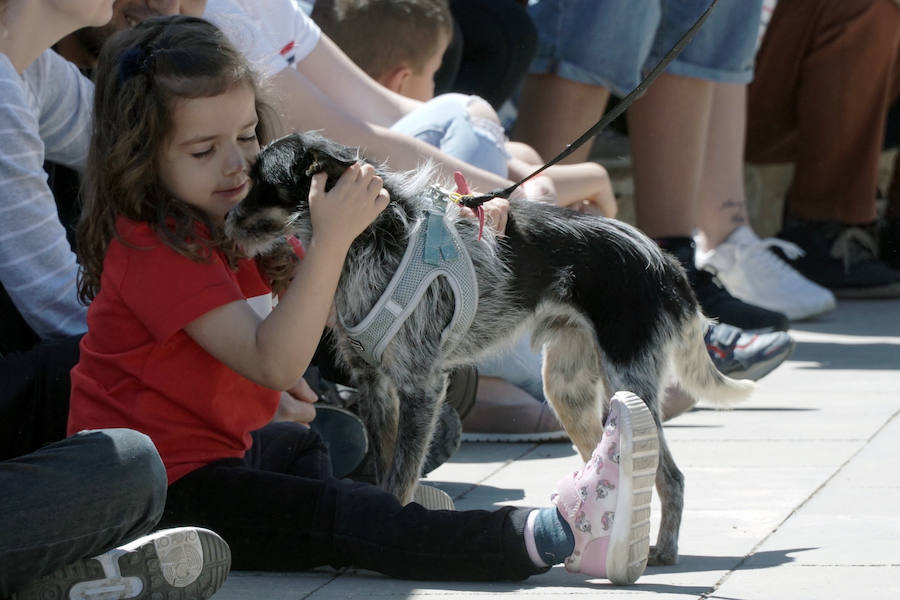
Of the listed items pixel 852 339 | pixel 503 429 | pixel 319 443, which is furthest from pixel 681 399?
pixel 852 339

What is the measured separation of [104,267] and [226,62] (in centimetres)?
57

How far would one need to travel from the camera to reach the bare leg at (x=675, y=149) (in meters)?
6.54

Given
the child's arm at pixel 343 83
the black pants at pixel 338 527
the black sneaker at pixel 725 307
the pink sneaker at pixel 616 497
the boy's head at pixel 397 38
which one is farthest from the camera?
the black sneaker at pixel 725 307

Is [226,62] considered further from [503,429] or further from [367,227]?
[503,429]

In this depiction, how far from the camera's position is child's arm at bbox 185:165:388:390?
308 cm

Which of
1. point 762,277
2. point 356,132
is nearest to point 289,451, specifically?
point 356,132

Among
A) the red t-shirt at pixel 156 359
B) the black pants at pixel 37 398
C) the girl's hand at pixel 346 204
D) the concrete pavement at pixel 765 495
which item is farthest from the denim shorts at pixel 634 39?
the black pants at pixel 37 398

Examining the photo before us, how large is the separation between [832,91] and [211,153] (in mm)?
5218

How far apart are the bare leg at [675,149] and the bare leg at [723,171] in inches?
16.1

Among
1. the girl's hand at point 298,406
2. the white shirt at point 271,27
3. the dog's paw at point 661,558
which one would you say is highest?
the white shirt at point 271,27

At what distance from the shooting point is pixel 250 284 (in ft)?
11.6

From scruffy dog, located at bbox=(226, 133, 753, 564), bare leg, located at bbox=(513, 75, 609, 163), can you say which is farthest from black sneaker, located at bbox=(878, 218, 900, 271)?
scruffy dog, located at bbox=(226, 133, 753, 564)

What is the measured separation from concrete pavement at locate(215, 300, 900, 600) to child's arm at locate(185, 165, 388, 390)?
495 millimetres

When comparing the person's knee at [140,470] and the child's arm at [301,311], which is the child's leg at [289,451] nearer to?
the child's arm at [301,311]
